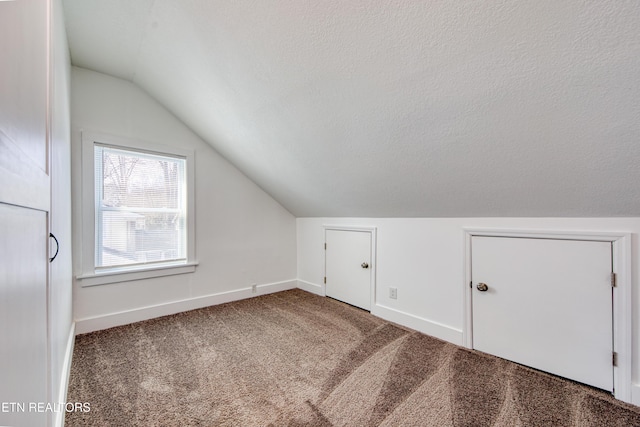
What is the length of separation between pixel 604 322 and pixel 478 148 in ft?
4.36

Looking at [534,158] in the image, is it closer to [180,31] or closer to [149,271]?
[180,31]

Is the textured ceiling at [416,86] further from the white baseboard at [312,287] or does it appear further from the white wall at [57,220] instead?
the white baseboard at [312,287]

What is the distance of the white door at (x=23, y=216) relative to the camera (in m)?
0.54

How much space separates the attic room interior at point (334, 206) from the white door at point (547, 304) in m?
0.01

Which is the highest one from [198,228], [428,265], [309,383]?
[198,228]

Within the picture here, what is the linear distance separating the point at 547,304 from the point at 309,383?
1.71 metres

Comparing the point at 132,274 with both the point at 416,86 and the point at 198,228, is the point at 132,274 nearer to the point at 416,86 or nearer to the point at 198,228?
the point at 198,228

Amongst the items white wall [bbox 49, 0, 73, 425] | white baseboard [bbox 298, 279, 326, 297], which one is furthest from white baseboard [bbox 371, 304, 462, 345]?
white wall [bbox 49, 0, 73, 425]

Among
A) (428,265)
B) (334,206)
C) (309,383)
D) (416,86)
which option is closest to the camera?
(416,86)

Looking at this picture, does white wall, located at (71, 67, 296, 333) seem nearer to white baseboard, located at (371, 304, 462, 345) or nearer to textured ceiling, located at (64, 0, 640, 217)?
textured ceiling, located at (64, 0, 640, 217)

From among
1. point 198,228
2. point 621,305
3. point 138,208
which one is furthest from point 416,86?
point 138,208

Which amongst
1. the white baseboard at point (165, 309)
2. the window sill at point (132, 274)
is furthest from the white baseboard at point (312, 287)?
the window sill at point (132, 274)

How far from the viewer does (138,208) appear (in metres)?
2.81

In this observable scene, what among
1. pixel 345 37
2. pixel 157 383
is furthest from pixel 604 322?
pixel 157 383
